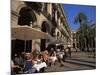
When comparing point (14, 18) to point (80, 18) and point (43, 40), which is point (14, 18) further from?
point (80, 18)

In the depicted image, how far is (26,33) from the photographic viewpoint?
7.11 ft

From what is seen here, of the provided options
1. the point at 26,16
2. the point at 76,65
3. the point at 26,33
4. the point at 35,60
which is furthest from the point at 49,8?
the point at 76,65

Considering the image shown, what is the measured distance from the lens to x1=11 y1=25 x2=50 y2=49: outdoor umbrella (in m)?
2.11

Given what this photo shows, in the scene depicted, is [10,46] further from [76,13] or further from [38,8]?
[76,13]

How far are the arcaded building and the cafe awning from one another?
2 centimetres

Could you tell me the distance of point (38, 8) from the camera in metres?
2.20

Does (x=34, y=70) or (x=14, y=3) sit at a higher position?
(x=14, y=3)

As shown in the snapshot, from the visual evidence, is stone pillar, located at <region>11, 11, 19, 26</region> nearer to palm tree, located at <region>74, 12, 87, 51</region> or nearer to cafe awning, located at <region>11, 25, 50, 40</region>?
cafe awning, located at <region>11, 25, 50, 40</region>

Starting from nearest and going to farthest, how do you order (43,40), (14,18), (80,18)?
(14,18), (43,40), (80,18)

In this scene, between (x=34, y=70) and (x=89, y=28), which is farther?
(x=89, y=28)

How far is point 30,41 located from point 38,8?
1.19 ft

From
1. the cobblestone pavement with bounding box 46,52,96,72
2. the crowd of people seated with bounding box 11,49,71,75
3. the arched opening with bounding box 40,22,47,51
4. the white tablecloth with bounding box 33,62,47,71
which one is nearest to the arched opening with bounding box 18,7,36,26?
the arched opening with bounding box 40,22,47,51

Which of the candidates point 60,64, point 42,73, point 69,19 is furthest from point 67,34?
point 42,73

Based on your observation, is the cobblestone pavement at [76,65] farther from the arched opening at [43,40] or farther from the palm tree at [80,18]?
the palm tree at [80,18]
